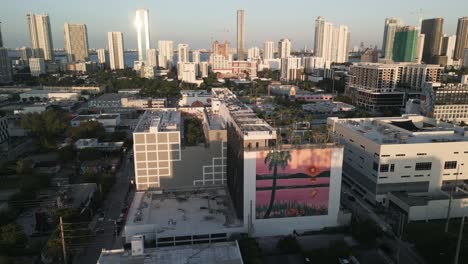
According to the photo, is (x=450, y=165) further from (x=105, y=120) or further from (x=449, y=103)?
(x=105, y=120)

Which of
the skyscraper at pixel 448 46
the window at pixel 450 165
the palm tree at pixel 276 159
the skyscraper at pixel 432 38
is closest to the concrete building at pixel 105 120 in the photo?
the palm tree at pixel 276 159

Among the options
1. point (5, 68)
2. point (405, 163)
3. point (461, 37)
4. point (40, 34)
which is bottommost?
point (405, 163)

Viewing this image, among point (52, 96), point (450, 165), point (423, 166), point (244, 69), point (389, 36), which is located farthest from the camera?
point (389, 36)

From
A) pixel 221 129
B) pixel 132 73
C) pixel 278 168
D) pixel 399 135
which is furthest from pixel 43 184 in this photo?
pixel 132 73

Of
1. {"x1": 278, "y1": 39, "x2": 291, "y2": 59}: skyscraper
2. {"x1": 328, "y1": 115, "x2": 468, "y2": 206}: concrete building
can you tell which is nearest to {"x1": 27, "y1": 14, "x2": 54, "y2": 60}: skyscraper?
{"x1": 278, "y1": 39, "x2": 291, "y2": 59}: skyscraper

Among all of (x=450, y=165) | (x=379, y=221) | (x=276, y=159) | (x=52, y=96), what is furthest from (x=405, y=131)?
(x=52, y=96)

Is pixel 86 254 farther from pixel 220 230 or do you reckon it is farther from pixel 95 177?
pixel 95 177
